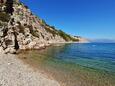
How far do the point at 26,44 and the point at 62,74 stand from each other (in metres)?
46.4

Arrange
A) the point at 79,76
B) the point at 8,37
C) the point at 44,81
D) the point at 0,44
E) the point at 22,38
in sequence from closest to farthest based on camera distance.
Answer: the point at 44,81 → the point at 79,76 → the point at 0,44 → the point at 8,37 → the point at 22,38

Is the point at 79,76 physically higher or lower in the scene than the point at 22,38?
lower

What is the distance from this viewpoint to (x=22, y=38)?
7175 cm

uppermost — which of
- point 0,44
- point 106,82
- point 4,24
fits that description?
point 4,24

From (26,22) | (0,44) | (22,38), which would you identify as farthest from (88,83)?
(26,22)

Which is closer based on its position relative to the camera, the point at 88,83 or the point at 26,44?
the point at 88,83

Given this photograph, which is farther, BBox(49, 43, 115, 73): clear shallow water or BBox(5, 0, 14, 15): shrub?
BBox(5, 0, 14, 15): shrub

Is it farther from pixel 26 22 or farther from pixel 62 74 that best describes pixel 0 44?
pixel 26 22

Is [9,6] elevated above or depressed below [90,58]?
above

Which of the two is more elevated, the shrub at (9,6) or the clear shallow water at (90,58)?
the shrub at (9,6)

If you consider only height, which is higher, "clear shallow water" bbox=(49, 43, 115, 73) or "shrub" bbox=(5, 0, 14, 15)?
"shrub" bbox=(5, 0, 14, 15)

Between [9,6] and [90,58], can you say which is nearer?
[90,58]

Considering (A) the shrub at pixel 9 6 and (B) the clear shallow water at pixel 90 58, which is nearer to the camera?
(B) the clear shallow water at pixel 90 58

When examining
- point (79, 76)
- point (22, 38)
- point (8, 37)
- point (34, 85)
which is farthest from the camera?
point (22, 38)
